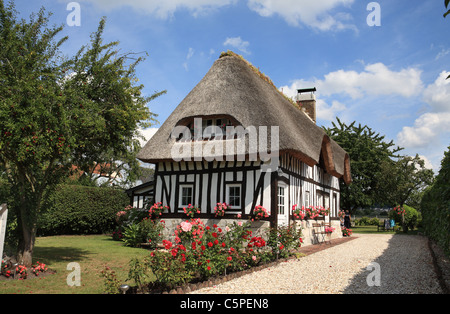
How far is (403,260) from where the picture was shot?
914 cm

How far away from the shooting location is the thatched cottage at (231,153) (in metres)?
10.8

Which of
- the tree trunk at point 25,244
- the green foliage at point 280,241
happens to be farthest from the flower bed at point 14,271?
the green foliage at point 280,241

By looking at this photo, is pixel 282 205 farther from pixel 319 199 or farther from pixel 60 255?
pixel 60 255

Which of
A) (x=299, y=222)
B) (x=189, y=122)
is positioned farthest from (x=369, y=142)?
(x=189, y=122)

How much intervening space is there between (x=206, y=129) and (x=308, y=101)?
13257 mm

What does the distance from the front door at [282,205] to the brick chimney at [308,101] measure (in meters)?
12.5

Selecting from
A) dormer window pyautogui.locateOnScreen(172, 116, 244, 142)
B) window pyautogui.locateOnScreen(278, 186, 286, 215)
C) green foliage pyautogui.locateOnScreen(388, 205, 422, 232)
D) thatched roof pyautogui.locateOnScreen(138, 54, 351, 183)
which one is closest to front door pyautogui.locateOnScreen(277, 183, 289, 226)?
window pyautogui.locateOnScreen(278, 186, 286, 215)

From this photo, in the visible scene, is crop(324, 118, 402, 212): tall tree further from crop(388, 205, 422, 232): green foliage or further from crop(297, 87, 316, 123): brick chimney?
crop(297, 87, 316, 123): brick chimney

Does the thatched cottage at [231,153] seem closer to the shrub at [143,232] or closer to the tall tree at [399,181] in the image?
the shrub at [143,232]

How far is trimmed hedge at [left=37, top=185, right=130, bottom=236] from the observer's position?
15.4 metres

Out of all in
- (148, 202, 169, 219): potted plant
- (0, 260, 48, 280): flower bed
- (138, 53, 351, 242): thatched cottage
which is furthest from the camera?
(148, 202, 169, 219): potted plant
